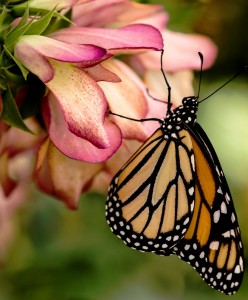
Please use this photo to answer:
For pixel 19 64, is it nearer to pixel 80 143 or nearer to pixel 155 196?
pixel 80 143

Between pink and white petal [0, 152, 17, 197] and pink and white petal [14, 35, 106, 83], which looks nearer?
pink and white petal [14, 35, 106, 83]

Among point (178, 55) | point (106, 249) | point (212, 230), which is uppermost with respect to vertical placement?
point (178, 55)

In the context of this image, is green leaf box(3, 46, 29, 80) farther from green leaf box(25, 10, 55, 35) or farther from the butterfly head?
the butterfly head

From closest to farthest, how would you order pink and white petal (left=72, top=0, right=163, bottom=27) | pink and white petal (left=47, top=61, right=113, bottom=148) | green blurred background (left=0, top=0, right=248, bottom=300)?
pink and white petal (left=47, top=61, right=113, bottom=148) → pink and white petal (left=72, top=0, right=163, bottom=27) → green blurred background (left=0, top=0, right=248, bottom=300)

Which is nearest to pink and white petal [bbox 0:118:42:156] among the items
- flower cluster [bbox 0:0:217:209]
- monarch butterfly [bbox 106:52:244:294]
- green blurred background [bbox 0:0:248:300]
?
flower cluster [bbox 0:0:217:209]

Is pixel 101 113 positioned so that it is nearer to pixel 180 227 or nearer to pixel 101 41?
pixel 101 41

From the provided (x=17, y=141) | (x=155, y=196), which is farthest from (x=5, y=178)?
(x=155, y=196)
